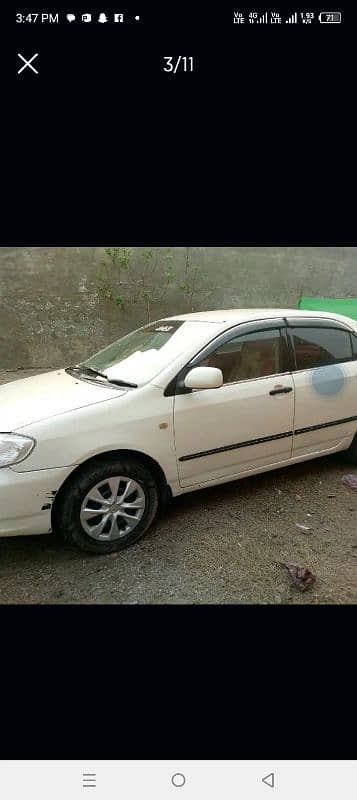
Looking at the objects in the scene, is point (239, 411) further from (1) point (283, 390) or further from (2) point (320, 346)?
(2) point (320, 346)

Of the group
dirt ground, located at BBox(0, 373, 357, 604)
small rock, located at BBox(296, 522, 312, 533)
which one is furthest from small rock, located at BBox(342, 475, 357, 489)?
small rock, located at BBox(296, 522, 312, 533)

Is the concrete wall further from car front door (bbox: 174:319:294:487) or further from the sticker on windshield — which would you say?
car front door (bbox: 174:319:294:487)

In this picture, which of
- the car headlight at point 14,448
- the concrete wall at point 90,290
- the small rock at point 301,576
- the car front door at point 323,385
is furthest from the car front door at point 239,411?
the concrete wall at point 90,290

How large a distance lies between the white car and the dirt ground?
217mm

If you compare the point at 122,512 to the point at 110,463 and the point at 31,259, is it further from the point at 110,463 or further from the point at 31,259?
the point at 31,259

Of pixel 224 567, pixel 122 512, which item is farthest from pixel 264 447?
pixel 122 512

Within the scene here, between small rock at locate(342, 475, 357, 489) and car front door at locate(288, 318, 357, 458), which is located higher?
car front door at locate(288, 318, 357, 458)

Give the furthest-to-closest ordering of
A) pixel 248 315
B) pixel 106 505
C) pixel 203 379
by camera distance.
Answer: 1. pixel 248 315
2. pixel 203 379
3. pixel 106 505

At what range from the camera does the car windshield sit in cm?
277

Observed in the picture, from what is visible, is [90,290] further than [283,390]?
Yes

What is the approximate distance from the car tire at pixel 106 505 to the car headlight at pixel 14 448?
31 centimetres

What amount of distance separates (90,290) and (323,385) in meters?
5.49

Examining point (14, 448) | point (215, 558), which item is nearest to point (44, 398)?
point (14, 448)

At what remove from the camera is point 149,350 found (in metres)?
2.99
